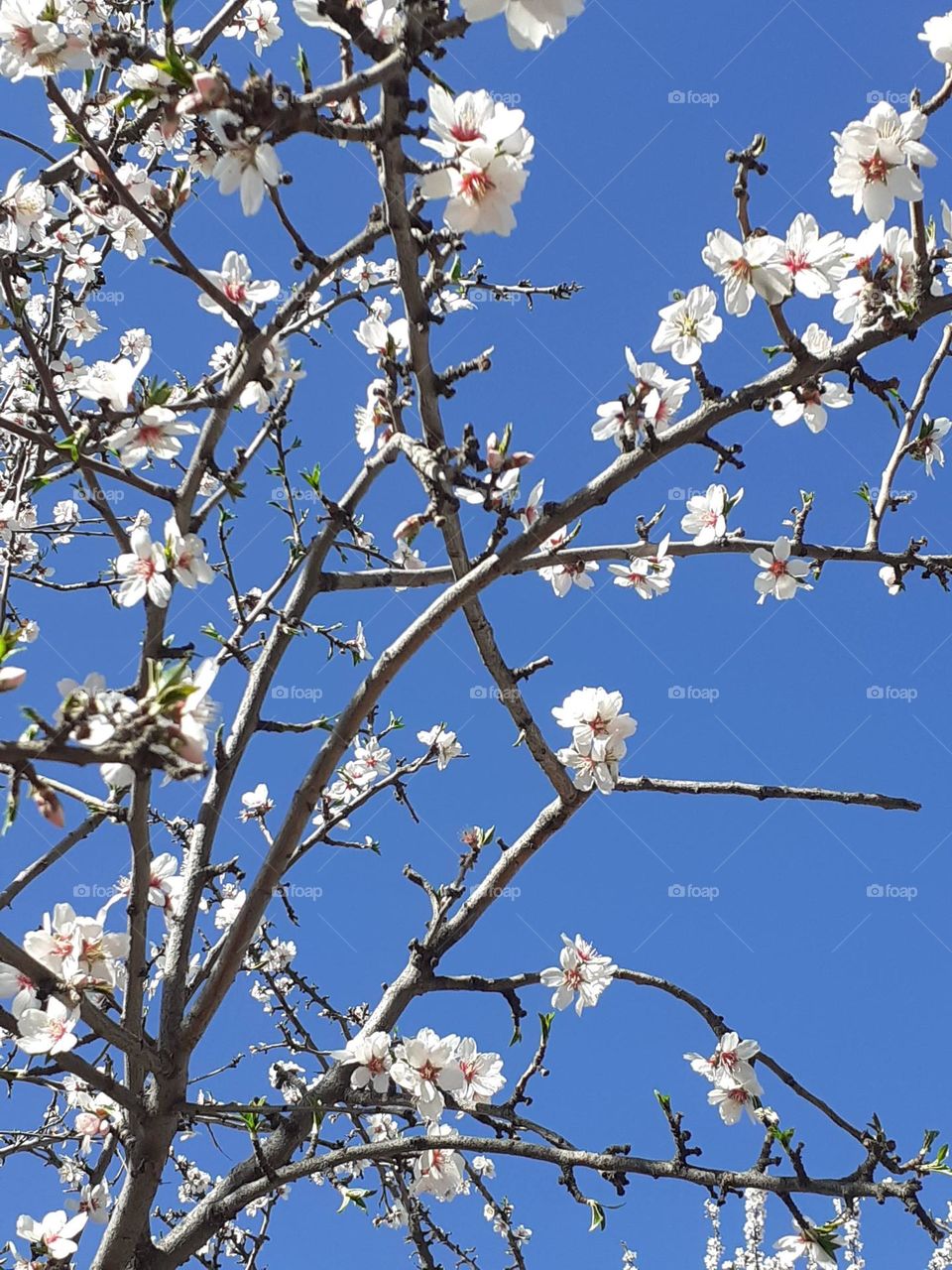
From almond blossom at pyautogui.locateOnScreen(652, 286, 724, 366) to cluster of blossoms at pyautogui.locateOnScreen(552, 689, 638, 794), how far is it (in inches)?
37.8

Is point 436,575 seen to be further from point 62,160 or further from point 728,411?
point 62,160

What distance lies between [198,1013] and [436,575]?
4.26 ft

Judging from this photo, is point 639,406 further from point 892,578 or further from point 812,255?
point 892,578

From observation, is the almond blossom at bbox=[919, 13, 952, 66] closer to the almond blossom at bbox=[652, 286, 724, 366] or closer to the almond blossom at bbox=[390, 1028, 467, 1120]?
the almond blossom at bbox=[652, 286, 724, 366]

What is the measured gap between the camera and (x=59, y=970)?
7.27 feet

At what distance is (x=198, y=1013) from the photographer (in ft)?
8.13

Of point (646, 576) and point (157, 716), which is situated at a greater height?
point (646, 576)

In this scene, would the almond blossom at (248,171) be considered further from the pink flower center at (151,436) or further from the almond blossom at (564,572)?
the almond blossom at (564,572)

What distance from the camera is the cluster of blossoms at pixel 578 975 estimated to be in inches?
107

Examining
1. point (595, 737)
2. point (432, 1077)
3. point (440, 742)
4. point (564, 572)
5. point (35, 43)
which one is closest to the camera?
point (35, 43)

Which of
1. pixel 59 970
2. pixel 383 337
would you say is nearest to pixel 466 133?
pixel 383 337

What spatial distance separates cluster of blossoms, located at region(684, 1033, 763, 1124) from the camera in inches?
108

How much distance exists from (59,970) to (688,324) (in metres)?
2.13

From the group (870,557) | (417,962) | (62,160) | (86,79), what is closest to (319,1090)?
(417,962)
